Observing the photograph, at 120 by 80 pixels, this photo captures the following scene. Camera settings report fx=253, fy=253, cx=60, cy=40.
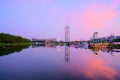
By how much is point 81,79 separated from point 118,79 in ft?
5.68

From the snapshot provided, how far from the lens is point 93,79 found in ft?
38.8

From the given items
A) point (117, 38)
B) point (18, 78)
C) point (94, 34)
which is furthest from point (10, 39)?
point (18, 78)

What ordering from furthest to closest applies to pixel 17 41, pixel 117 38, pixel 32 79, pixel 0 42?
pixel 17 41 < pixel 117 38 < pixel 0 42 < pixel 32 79

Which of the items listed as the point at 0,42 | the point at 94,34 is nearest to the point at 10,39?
the point at 0,42

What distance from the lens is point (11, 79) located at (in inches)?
456

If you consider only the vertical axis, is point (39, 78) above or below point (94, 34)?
below

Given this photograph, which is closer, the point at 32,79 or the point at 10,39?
the point at 32,79

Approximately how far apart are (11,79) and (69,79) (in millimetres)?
2665

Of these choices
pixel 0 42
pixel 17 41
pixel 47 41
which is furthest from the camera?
pixel 47 41

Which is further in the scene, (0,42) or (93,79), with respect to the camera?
(0,42)

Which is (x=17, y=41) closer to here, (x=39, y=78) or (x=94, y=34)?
(x=94, y=34)

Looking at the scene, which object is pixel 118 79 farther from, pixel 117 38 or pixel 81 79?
pixel 117 38

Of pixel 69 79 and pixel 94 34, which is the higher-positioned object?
pixel 94 34

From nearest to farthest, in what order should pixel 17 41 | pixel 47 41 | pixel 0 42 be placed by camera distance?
pixel 0 42 → pixel 17 41 → pixel 47 41
